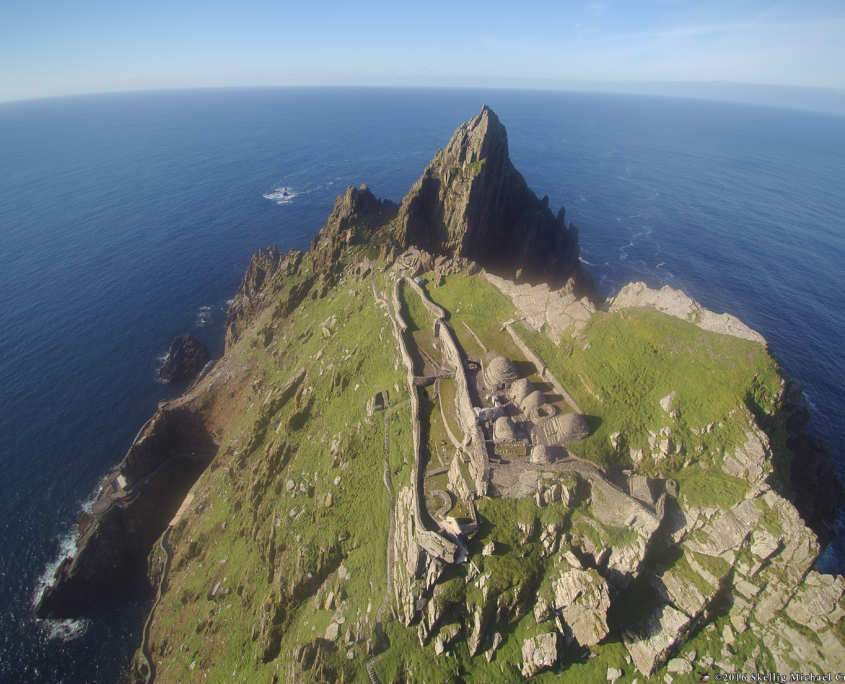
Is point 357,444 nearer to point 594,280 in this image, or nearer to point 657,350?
point 657,350

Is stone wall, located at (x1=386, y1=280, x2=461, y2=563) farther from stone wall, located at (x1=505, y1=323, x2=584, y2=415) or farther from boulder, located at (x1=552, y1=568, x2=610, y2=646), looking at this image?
stone wall, located at (x1=505, y1=323, x2=584, y2=415)

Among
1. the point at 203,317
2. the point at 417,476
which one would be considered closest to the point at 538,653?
the point at 417,476

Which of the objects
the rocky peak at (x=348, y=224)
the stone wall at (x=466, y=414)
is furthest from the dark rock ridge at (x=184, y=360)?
the stone wall at (x=466, y=414)

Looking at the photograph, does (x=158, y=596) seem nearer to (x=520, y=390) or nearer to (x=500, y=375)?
(x=500, y=375)

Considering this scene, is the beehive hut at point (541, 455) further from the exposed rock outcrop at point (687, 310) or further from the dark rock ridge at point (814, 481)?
the dark rock ridge at point (814, 481)

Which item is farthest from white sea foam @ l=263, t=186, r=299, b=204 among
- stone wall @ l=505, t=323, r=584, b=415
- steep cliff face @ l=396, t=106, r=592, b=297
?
stone wall @ l=505, t=323, r=584, b=415

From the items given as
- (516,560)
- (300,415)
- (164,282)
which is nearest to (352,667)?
(516,560)

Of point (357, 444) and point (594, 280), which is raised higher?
point (357, 444)
